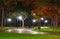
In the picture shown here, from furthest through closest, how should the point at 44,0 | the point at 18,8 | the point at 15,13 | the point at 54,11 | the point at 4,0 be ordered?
the point at 15,13 → the point at 18,8 → the point at 54,11 → the point at 4,0 → the point at 44,0

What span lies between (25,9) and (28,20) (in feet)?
34.9

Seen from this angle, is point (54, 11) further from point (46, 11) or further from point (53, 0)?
point (53, 0)

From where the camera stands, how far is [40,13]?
41.3 metres

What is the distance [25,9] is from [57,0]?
43388mm

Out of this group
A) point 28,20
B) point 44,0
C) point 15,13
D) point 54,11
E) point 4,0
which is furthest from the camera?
point 28,20

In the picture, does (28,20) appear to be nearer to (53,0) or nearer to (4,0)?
(4,0)

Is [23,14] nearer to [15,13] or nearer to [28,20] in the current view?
[15,13]

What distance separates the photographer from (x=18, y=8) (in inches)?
2285

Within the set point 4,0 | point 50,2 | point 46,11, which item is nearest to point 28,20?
point 46,11

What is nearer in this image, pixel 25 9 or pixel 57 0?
pixel 57 0

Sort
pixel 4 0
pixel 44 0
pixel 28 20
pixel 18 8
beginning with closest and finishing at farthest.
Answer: pixel 44 0 < pixel 4 0 < pixel 18 8 < pixel 28 20

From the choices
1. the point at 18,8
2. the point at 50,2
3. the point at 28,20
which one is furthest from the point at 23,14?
the point at 50,2

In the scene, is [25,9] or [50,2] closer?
[50,2]

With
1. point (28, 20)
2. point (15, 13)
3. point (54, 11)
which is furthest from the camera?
point (28, 20)
